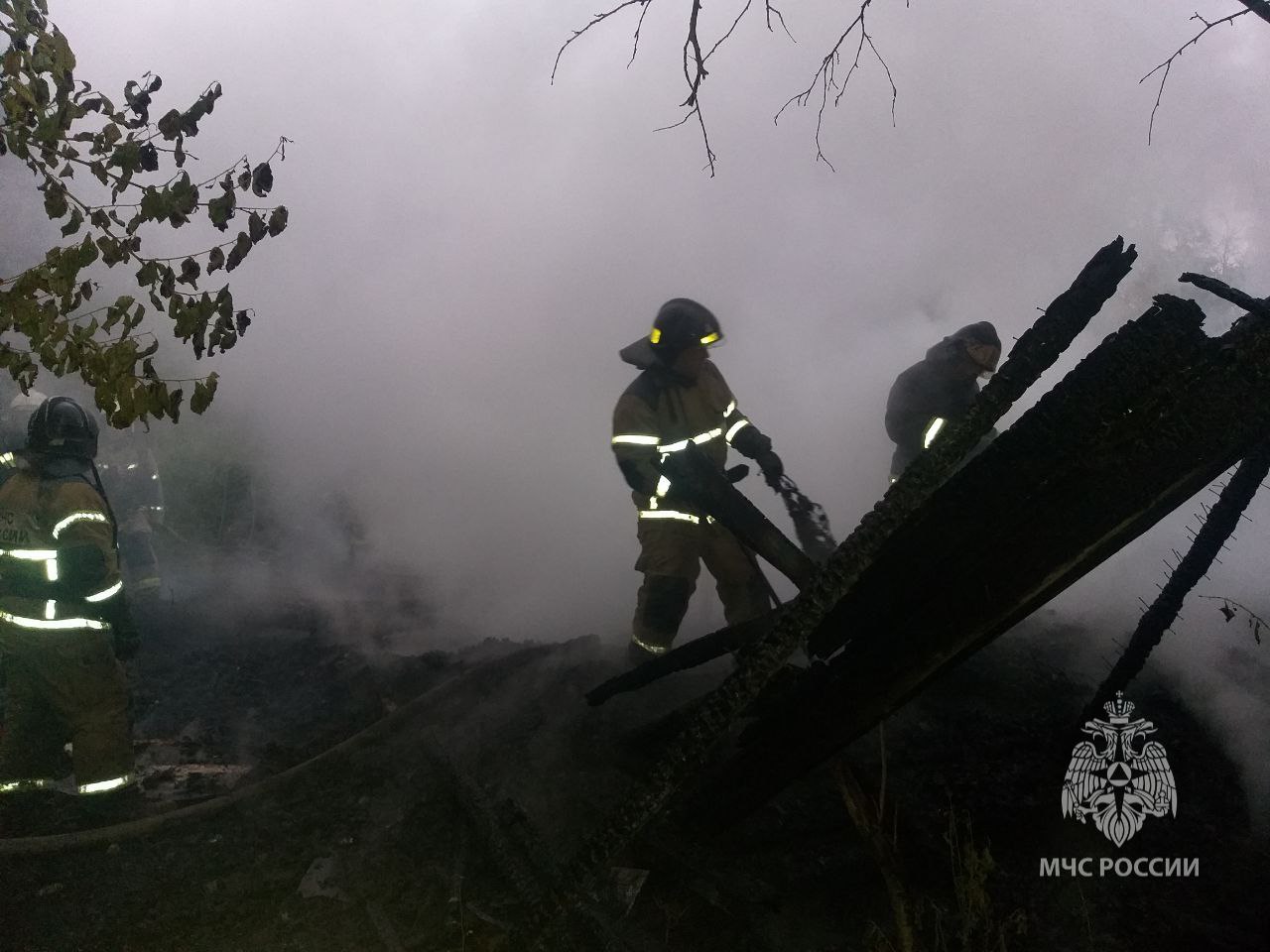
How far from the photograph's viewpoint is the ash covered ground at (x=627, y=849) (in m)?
2.51

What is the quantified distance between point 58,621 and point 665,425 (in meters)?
3.16

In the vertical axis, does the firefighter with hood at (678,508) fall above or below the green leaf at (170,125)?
below

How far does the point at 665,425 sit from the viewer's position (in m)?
4.14

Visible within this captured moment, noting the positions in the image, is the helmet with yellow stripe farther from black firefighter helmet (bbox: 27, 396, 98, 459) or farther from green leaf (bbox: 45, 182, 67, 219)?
black firefighter helmet (bbox: 27, 396, 98, 459)

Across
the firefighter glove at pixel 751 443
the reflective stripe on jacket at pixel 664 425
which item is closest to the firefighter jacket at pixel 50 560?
the reflective stripe on jacket at pixel 664 425

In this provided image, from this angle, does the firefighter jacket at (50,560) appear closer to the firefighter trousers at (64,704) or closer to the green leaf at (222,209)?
the firefighter trousers at (64,704)

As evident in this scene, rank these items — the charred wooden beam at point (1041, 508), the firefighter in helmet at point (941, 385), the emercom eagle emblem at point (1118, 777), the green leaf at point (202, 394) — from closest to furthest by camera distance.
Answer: the charred wooden beam at point (1041, 508)
the green leaf at point (202, 394)
the emercom eagle emblem at point (1118, 777)
the firefighter in helmet at point (941, 385)

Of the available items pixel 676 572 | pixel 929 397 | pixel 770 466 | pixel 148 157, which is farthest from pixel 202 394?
pixel 929 397

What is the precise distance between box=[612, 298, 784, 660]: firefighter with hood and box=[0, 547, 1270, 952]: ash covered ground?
44cm

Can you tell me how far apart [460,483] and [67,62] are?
22.9ft

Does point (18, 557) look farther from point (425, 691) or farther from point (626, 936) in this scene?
point (626, 936)

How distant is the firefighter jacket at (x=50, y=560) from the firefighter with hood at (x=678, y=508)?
266 cm

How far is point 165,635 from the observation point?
5.65 m

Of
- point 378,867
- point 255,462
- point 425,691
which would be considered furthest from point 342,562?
point 378,867
